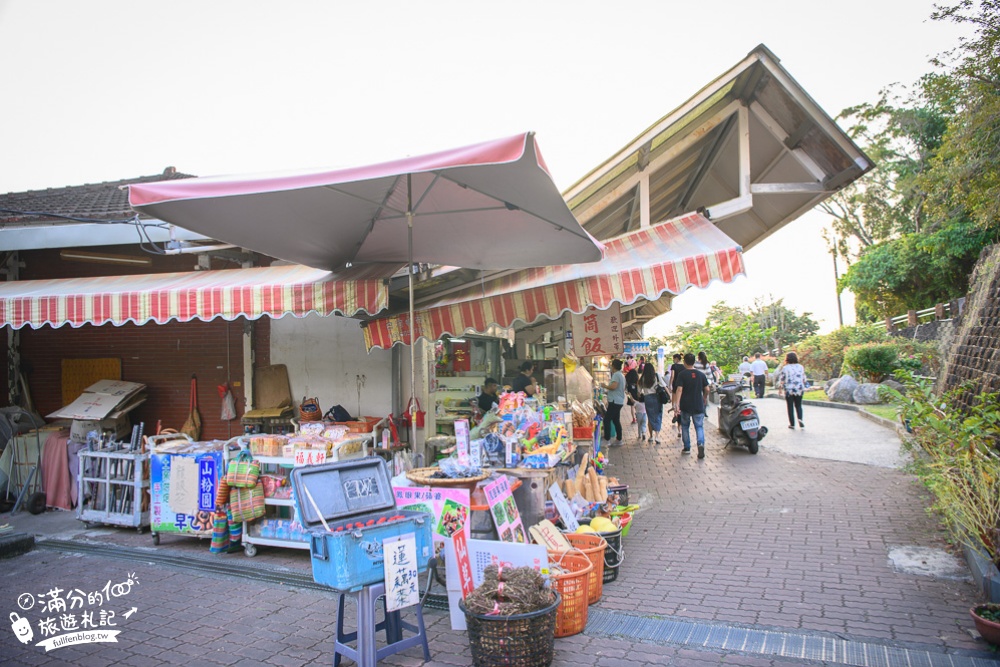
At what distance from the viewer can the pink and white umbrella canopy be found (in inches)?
167

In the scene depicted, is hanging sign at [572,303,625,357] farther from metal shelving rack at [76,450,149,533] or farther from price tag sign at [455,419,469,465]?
metal shelving rack at [76,450,149,533]

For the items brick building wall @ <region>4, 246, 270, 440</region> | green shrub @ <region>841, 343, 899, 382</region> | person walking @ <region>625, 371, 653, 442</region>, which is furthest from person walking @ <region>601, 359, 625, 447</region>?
green shrub @ <region>841, 343, 899, 382</region>

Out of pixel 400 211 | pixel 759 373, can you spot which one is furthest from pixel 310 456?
pixel 759 373

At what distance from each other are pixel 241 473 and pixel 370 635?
10.4ft

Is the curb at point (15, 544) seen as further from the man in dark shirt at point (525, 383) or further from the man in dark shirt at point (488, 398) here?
the man in dark shirt at point (525, 383)

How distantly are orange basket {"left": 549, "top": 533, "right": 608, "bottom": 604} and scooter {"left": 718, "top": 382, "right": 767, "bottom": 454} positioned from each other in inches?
309

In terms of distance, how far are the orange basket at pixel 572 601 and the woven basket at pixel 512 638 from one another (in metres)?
0.51

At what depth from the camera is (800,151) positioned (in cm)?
889

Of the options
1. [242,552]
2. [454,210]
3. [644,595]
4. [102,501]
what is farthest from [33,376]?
[644,595]

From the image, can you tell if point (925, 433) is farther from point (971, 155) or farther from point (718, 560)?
point (971, 155)

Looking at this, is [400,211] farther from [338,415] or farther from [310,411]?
[310,411]

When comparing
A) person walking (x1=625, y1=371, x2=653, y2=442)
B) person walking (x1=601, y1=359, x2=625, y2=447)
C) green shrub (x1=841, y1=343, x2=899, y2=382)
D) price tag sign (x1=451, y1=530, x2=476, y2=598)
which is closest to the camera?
price tag sign (x1=451, y1=530, x2=476, y2=598)

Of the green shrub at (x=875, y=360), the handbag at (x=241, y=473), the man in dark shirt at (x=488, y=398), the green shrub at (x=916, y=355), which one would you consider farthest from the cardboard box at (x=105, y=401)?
the green shrub at (x=875, y=360)

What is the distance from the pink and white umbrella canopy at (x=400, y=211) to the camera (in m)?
4.23
